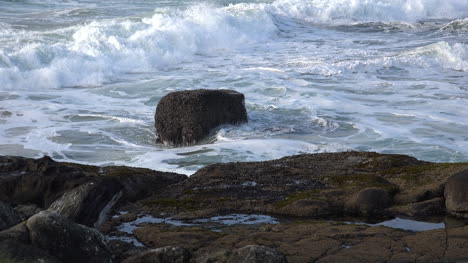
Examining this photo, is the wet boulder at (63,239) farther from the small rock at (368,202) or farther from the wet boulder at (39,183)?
the small rock at (368,202)

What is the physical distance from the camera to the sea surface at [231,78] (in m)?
14.5

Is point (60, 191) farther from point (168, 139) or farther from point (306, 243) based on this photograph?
point (168, 139)

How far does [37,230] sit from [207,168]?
13.4 ft

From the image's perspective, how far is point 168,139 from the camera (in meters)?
14.6

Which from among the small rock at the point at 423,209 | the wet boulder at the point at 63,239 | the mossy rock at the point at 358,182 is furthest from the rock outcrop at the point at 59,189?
the small rock at the point at 423,209

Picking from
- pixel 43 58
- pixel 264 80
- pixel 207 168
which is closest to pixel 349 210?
pixel 207 168

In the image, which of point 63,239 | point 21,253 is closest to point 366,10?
point 63,239

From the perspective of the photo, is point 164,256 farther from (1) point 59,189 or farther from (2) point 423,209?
(2) point 423,209

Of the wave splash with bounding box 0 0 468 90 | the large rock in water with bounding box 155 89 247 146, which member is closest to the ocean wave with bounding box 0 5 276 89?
the wave splash with bounding box 0 0 468 90

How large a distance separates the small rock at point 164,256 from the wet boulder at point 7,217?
118 cm

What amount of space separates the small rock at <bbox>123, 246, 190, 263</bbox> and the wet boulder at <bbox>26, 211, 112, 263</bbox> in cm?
31

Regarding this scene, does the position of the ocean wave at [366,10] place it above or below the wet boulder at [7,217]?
below

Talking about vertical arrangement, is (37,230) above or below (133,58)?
above

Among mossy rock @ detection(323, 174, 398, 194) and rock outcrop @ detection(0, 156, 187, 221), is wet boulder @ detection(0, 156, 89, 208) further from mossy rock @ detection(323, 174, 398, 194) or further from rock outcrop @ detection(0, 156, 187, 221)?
mossy rock @ detection(323, 174, 398, 194)
